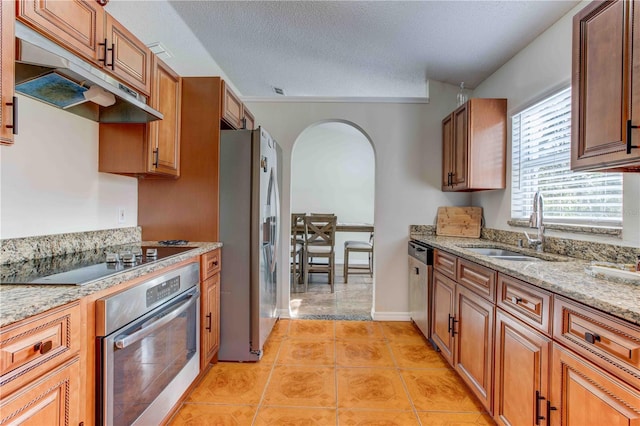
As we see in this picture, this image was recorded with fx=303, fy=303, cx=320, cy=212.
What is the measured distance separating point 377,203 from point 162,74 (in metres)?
2.16

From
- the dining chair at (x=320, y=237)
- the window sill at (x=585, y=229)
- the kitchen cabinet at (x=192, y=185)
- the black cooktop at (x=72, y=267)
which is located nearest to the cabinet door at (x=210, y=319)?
the kitchen cabinet at (x=192, y=185)

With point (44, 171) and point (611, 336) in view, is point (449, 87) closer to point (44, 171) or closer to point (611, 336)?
point (611, 336)

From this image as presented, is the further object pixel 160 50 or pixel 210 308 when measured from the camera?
pixel 160 50

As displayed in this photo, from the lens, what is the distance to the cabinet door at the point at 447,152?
2916 millimetres

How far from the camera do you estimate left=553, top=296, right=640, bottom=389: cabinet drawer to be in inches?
33.7

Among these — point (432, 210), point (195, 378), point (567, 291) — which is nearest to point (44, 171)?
point (195, 378)

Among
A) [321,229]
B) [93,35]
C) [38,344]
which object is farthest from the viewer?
[321,229]

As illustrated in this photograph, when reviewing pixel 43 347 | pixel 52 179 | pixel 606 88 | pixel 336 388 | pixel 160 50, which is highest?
pixel 160 50

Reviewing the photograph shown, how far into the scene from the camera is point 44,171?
58.5 inches

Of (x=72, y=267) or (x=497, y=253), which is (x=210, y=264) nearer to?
(x=72, y=267)

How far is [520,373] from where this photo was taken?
53.1 inches

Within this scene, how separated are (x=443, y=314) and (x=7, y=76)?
261 cm

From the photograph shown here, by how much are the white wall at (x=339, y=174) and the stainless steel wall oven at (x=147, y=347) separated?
14.3 ft

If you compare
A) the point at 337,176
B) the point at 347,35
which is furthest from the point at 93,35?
the point at 337,176
